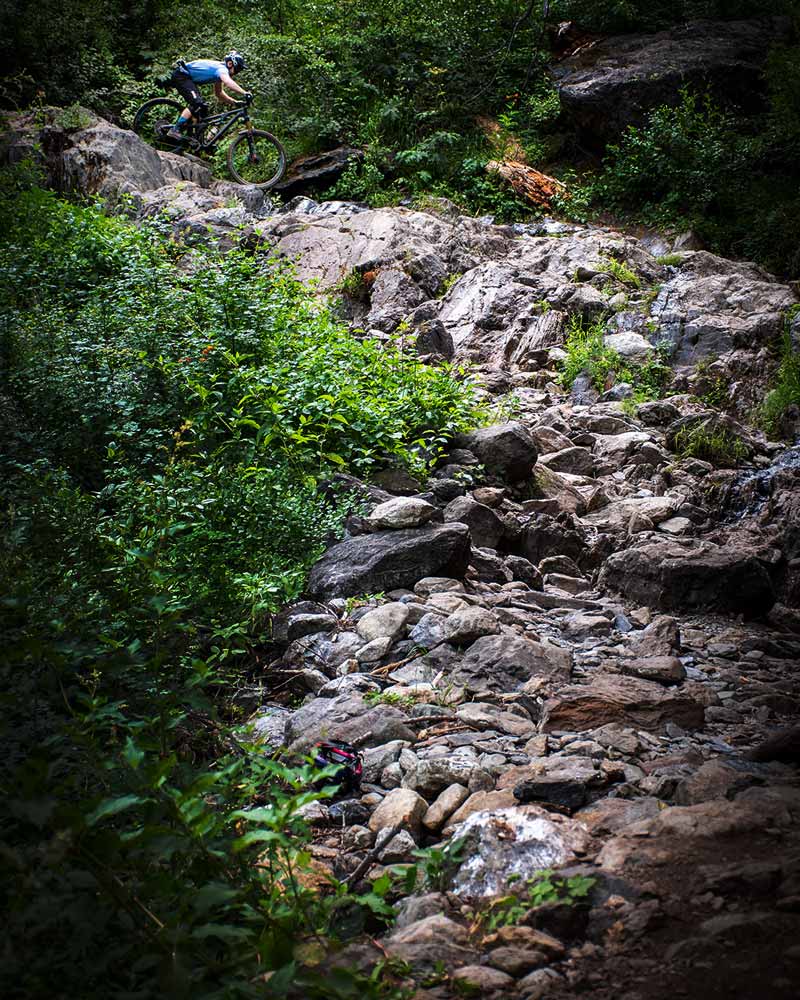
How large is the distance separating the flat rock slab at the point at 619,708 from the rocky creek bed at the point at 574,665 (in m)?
0.01

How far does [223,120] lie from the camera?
43.7 feet

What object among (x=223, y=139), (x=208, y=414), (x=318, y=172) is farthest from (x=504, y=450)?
(x=223, y=139)

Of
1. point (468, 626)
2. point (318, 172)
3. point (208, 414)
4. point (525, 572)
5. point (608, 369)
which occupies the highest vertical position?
point (318, 172)

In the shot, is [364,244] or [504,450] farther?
[364,244]

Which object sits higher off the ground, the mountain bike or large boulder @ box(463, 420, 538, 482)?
the mountain bike

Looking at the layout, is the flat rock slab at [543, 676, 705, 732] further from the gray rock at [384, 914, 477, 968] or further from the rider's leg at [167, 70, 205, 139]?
the rider's leg at [167, 70, 205, 139]

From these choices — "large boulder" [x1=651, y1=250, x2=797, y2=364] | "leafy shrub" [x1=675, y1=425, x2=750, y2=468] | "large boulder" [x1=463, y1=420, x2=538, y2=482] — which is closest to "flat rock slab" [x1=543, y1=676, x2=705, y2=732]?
"large boulder" [x1=463, y1=420, x2=538, y2=482]

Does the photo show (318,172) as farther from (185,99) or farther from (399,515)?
(399,515)

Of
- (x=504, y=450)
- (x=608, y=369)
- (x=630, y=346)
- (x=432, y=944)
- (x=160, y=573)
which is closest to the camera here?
(x=432, y=944)

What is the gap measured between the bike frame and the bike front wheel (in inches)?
9.0

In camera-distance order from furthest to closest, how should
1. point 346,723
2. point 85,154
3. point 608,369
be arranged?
point 85,154 → point 608,369 → point 346,723

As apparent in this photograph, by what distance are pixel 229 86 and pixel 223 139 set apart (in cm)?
121

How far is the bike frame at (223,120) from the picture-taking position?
13141 millimetres

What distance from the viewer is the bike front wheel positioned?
1317 cm
